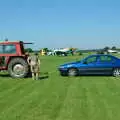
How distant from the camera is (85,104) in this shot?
12523 millimetres

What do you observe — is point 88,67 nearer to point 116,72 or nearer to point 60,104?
point 116,72

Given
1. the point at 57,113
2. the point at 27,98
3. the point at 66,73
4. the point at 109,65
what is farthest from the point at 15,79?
the point at 57,113

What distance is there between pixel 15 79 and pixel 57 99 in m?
9.08

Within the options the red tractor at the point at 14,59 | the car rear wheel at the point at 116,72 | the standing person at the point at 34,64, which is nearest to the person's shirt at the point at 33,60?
the standing person at the point at 34,64

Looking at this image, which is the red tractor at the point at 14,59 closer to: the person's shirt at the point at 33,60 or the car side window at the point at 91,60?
the person's shirt at the point at 33,60

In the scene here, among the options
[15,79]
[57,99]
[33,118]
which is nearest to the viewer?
[33,118]

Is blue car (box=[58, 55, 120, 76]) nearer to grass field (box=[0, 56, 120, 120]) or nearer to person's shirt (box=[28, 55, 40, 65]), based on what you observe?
person's shirt (box=[28, 55, 40, 65])

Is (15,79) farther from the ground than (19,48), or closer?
closer

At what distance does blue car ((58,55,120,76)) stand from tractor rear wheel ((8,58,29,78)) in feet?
9.13

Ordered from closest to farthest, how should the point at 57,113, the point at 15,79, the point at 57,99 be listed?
the point at 57,113 < the point at 57,99 < the point at 15,79

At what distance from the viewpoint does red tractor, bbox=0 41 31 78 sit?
2319 centimetres

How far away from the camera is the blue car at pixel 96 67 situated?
79.7 feet

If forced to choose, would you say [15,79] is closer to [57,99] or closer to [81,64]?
[81,64]

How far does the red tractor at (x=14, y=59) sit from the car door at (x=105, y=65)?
14.2 ft
